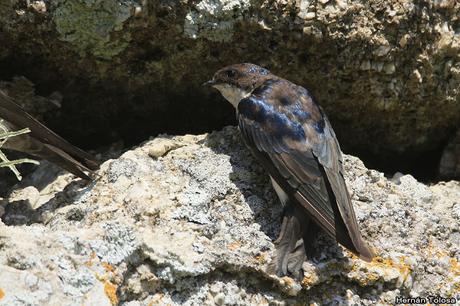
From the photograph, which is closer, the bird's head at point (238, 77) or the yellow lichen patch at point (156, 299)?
the yellow lichen patch at point (156, 299)

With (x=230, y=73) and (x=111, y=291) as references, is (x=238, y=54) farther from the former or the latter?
(x=111, y=291)

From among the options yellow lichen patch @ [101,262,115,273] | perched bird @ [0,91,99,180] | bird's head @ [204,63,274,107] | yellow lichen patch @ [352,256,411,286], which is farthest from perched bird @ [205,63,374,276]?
perched bird @ [0,91,99,180]

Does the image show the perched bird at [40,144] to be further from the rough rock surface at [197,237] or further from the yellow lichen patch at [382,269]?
the yellow lichen patch at [382,269]

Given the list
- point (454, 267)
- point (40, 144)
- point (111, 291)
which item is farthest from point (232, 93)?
point (111, 291)

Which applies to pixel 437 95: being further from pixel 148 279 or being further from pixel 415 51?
pixel 148 279

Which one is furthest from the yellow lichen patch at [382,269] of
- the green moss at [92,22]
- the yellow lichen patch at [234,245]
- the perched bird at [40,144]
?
the green moss at [92,22]

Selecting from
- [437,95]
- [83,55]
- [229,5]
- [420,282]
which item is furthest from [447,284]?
[83,55]
